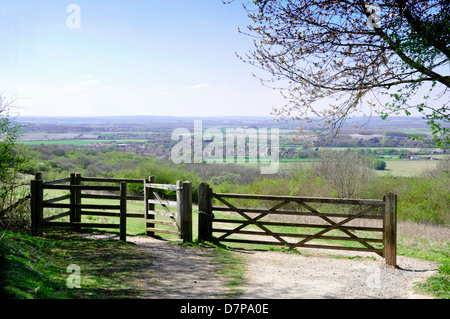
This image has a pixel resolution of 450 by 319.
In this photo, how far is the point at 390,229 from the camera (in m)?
8.98

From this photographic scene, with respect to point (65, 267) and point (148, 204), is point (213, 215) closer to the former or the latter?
point (148, 204)

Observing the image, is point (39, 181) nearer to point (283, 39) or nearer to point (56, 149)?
point (283, 39)

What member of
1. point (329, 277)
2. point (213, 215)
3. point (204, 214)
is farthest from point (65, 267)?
point (329, 277)

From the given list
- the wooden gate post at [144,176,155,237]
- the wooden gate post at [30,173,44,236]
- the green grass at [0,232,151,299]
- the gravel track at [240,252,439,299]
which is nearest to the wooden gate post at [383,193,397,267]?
the gravel track at [240,252,439,299]

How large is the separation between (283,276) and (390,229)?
9.58 ft

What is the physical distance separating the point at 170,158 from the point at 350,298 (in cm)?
3829

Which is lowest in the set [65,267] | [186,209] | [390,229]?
[65,267]

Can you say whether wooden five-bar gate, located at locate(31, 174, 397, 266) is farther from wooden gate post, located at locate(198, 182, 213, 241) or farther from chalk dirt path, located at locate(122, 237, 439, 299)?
chalk dirt path, located at locate(122, 237, 439, 299)

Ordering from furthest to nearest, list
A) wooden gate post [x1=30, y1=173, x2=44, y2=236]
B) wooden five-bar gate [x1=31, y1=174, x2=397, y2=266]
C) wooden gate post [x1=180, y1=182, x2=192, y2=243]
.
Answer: wooden gate post [x1=30, y1=173, x2=44, y2=236] → wooden gate post [x1=180, y1=182, x2=192, y2=243] → wooden five-bar gate [x1=31, y1=174, x2=397, y2=266]

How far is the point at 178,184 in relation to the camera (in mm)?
10102

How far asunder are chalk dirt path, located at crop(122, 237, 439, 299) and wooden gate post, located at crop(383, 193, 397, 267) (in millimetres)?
263

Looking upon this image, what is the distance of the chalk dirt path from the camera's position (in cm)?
646
